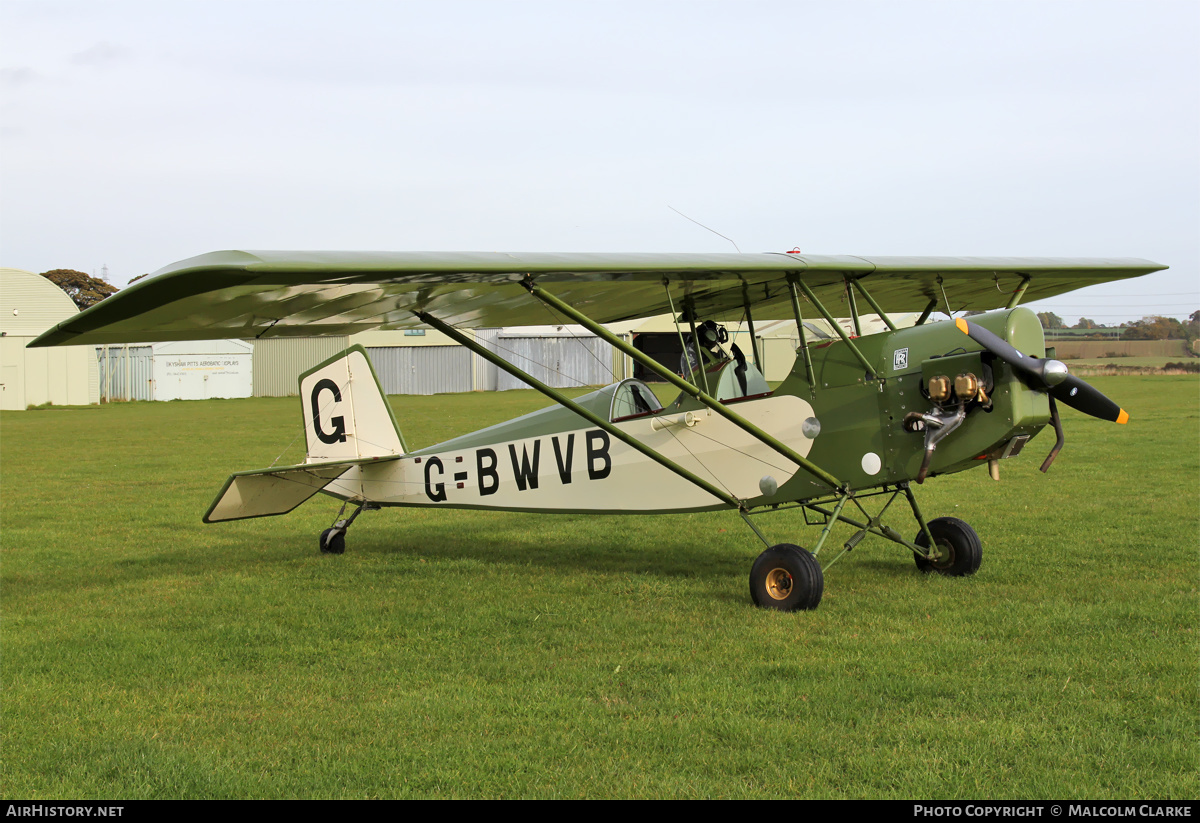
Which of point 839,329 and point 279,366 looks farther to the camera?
point 279,366

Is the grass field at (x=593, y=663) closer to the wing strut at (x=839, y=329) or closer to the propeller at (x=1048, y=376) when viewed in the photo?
the propeller at (x=1048, y=376)

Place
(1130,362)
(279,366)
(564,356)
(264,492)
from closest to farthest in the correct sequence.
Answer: (264,492) → (279,366) → (564,356) → (1130,362)

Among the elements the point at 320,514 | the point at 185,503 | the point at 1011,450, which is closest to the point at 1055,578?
the point at 1011,450

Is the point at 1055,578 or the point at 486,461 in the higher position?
the point at 486,461

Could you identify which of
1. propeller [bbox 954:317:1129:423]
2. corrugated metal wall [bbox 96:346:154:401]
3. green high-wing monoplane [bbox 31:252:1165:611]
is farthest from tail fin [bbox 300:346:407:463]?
corrugated metal wall [bbox 96:346:154:401]

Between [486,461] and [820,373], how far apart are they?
11.0ft

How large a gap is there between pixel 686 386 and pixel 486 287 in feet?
5.27

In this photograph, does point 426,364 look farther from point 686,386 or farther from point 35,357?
point 686,386

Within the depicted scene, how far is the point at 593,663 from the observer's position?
576 cm

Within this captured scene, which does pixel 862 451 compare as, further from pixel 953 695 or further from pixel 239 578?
pixel 239 578

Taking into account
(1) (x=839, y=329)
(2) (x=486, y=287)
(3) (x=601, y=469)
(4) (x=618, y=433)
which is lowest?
(3) (x=601, y=469)

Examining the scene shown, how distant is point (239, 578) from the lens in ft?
28.2

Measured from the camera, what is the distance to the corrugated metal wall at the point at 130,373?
45625 mm

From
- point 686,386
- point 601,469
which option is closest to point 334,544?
point 601,469
